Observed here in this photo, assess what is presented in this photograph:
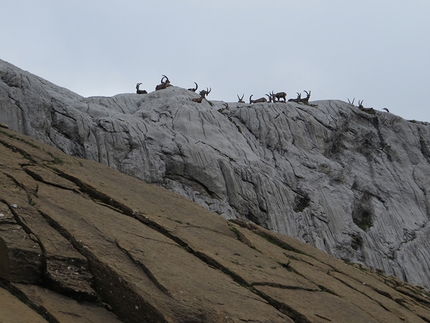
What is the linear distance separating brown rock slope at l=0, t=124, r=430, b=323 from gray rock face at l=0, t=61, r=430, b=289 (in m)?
10.6

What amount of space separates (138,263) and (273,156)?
1012 inches

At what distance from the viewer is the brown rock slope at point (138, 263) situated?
25.8 feet

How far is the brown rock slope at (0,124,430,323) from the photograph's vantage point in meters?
7.87

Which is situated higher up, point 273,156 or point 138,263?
point 273,156

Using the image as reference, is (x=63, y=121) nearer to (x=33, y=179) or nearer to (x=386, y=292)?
(x=33, y=179)

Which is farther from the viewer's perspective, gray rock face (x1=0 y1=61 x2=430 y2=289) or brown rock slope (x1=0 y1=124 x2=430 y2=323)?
gray rock face (x1=0 y1=61 x2=430 y2=289)

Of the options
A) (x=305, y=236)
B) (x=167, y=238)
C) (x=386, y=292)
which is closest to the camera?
(x=167, y=238)

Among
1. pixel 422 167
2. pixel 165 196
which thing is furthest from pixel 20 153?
pixel 422 167

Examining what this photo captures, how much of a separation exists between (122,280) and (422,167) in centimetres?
3707

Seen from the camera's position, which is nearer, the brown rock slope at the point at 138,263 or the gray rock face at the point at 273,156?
the brown rock slope at the point at 138,263

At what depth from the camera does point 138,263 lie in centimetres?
873

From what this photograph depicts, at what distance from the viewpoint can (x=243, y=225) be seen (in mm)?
15094

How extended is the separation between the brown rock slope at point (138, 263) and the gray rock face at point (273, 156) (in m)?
10.6

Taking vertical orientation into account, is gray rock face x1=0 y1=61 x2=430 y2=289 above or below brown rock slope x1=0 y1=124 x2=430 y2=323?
above
